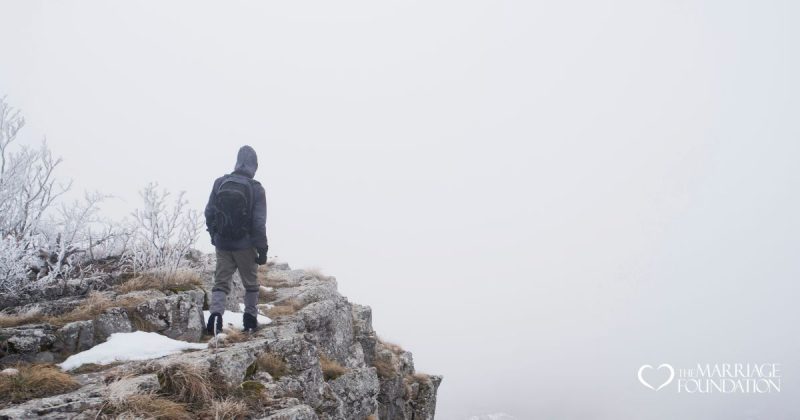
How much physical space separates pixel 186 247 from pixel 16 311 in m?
3.83

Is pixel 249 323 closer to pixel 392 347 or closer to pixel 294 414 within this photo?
pixel 294 414

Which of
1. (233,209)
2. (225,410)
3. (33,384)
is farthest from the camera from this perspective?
(233,209)

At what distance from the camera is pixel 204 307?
10.4 m

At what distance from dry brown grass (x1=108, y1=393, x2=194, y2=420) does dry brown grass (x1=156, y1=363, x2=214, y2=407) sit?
0.28 meters

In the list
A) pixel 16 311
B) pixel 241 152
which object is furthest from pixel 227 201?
pixel 16 311

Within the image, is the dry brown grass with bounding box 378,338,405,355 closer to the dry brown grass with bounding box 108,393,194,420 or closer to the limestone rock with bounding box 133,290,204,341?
the limestone rock with bounding box 133,290,204,341

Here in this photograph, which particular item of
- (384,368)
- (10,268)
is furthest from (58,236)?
(384,368)

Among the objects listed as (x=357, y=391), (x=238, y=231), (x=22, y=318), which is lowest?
(x=357, y=391)

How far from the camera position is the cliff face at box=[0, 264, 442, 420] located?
5.63 meters

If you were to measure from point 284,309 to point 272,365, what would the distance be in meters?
3.98

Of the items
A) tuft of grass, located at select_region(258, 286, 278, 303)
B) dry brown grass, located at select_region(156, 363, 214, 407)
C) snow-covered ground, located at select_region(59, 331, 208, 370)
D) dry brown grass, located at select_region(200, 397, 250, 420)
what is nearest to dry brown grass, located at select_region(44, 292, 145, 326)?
snow-covered ground, located at select_region(59, 331, 208, 370)

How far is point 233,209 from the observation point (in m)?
9.12

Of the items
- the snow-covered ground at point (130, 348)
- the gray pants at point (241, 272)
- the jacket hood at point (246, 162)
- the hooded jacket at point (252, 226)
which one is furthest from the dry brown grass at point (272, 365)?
the jacket hood at point (246, 162)

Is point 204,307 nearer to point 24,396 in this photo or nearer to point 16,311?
point 16,311
